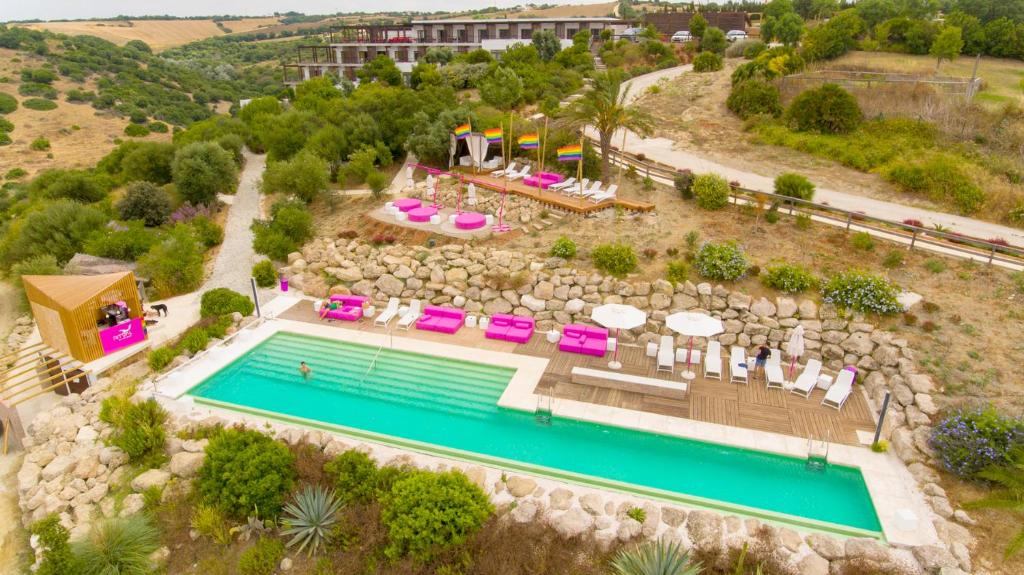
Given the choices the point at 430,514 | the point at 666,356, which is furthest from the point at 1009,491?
the point at 430,514

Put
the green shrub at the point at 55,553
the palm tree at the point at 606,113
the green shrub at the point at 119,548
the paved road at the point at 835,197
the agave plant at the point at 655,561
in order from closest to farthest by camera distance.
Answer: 1. the agave plant at the point at 655,561
2. the green shrub at the point at 55,553
3. the green shrub at the point at 119,548
4. the paved road at the point at 835,197
5. the palm tree at the point at 606,113

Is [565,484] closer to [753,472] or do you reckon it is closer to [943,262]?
[753,472]

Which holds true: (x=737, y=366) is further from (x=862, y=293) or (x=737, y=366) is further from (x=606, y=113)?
(x=606, y=113)

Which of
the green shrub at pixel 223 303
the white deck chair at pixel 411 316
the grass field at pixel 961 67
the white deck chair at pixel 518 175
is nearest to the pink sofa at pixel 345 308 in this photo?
the white deck chair at pixel 411 316

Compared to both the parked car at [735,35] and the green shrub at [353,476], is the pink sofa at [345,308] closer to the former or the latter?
the green shrub at [353,476]

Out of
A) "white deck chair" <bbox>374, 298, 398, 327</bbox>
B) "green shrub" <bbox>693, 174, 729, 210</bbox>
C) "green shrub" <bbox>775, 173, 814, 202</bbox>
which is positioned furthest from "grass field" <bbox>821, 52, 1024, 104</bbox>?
"white deck chair" <bbox>374, 298, 398, 327</bbox>

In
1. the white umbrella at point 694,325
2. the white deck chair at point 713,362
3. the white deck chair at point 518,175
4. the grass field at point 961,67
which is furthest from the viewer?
the grass field at point 961,67

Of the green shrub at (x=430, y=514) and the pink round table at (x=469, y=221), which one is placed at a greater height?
the pink round table at (x=469, y=221)
